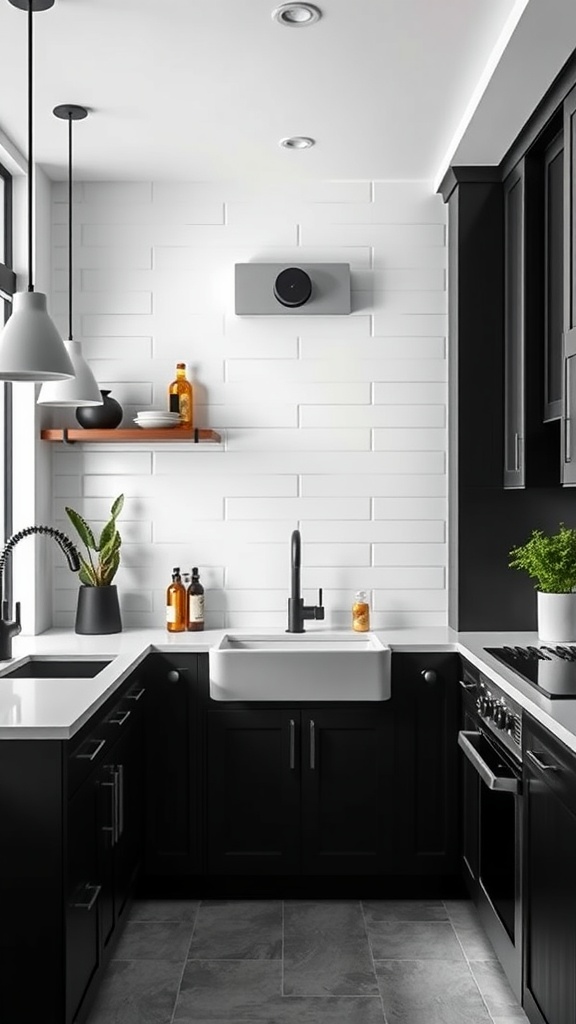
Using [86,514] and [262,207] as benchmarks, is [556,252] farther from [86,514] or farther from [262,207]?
[86,514]

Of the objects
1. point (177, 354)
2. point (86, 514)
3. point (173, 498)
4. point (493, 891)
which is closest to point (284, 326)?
point (177, 354)

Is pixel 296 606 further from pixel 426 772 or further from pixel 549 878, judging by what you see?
pixel 549 878

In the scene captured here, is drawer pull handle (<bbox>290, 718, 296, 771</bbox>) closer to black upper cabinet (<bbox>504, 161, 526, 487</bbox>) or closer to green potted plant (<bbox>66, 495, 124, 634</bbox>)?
green potted plant (<bbox>66, 495, 124, 634</bbox>)

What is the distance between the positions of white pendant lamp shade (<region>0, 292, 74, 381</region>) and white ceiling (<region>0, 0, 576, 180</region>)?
0.79 m

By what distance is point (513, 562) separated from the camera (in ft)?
12.2

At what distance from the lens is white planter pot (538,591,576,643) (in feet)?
11.5

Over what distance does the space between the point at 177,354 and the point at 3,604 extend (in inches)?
52.7

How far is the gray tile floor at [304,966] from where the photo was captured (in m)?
2.75

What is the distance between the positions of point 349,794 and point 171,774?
0.62 meters

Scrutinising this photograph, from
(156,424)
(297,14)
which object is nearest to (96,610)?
(156,424)

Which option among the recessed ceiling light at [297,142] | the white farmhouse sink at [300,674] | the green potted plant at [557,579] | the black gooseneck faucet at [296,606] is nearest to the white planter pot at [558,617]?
the green potted plant at [557,579]

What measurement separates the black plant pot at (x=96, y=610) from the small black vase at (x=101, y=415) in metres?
0.62

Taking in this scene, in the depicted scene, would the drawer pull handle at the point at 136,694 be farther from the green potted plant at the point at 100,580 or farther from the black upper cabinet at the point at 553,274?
the black upper cabinet at the point at 553,274

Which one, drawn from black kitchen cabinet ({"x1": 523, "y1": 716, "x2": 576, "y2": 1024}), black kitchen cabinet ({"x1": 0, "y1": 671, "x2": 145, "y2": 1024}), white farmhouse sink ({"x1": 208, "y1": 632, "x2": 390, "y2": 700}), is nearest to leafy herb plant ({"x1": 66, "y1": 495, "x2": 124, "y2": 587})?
white farmhouse sink ({"x1": 208, "y1": 632, "x2": 390, "y2": 700})
